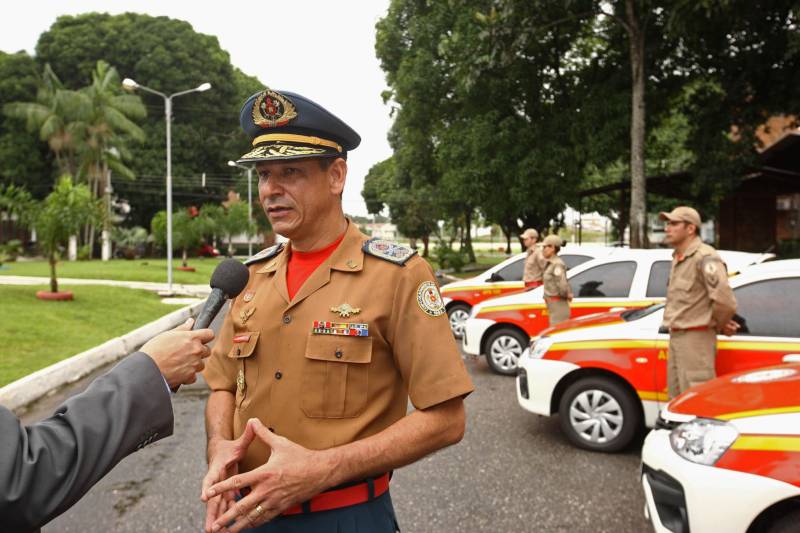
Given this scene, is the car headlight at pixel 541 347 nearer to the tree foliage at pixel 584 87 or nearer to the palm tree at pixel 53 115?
the tree foliage at pixel 584 87

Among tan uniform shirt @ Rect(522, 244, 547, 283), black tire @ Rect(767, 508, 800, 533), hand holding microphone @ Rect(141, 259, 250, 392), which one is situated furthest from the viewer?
tan uniform shirt @ Rect(522, 244, 547, 283)

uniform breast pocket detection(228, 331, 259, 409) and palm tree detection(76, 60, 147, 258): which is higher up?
palm tree detection(76, 60, 147, 258)

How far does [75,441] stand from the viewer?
1.39m

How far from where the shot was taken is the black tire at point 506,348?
891cm

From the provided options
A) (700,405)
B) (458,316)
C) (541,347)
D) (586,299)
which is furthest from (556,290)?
(700,405)

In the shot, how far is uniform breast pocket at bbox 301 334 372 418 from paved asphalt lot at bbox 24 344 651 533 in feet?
8.08

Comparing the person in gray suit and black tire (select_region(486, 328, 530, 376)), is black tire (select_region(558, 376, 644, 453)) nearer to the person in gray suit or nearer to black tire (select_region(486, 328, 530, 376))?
black tire (select_region(486, 328, 530, 376))

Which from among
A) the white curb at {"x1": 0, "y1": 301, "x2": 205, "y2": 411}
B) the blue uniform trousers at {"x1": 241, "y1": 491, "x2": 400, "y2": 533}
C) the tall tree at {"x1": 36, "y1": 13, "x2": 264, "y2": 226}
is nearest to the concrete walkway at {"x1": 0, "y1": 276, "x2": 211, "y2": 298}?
the white curb at {"x1": 0, "y1": 301, "x2": 205, "y2": 411}

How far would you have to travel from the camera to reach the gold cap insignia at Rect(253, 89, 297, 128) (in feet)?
6.78

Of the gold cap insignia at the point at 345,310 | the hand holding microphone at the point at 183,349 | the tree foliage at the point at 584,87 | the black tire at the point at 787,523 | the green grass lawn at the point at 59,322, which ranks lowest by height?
the green grass lawn at the point at 59,322

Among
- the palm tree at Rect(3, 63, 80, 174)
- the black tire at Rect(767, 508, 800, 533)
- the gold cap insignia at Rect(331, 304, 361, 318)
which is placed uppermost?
the palm tree at Rect(3, 63, 80, 174)

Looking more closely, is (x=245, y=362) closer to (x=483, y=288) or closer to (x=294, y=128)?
(x=294, y=128)

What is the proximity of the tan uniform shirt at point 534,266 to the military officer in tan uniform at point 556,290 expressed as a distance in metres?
1.74

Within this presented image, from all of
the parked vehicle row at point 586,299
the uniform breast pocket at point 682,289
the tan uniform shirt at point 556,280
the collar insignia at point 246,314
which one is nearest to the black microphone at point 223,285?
the collar insignia at point 246,314
